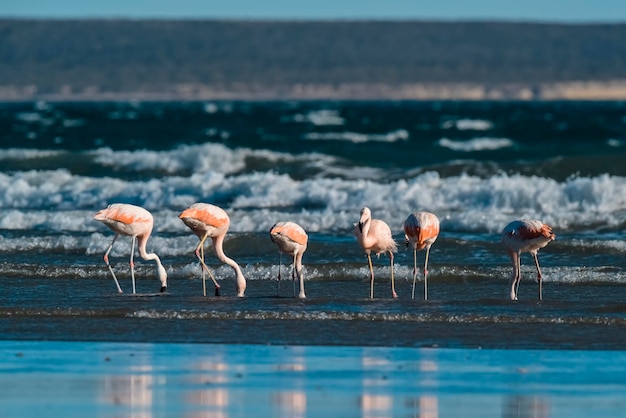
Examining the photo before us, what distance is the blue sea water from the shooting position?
10.7 metres

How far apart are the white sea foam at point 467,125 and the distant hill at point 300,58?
63.7 metres

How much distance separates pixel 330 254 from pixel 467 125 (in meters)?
27.7

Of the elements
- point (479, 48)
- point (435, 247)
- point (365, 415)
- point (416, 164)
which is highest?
point (479, 48)

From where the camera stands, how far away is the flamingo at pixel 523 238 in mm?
12109

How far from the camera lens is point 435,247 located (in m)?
15.7

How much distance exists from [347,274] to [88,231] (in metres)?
4.70

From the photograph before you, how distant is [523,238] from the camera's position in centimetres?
1223

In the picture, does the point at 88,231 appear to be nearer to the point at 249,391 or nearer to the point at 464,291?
the point at 464,291

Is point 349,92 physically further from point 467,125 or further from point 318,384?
point 318,384

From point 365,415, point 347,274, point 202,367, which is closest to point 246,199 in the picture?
point 347,274

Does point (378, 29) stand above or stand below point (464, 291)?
above

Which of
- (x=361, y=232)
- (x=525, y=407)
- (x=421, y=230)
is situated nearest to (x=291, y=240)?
(x=361, y=232)

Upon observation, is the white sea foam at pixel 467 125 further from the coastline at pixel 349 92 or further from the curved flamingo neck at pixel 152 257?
the coastline at pixel 349 92

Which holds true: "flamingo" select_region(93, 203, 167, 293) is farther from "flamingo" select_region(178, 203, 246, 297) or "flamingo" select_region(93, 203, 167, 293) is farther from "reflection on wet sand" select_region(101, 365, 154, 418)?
"reflection on wet sand" select_region(101, 365, 154, 418)
